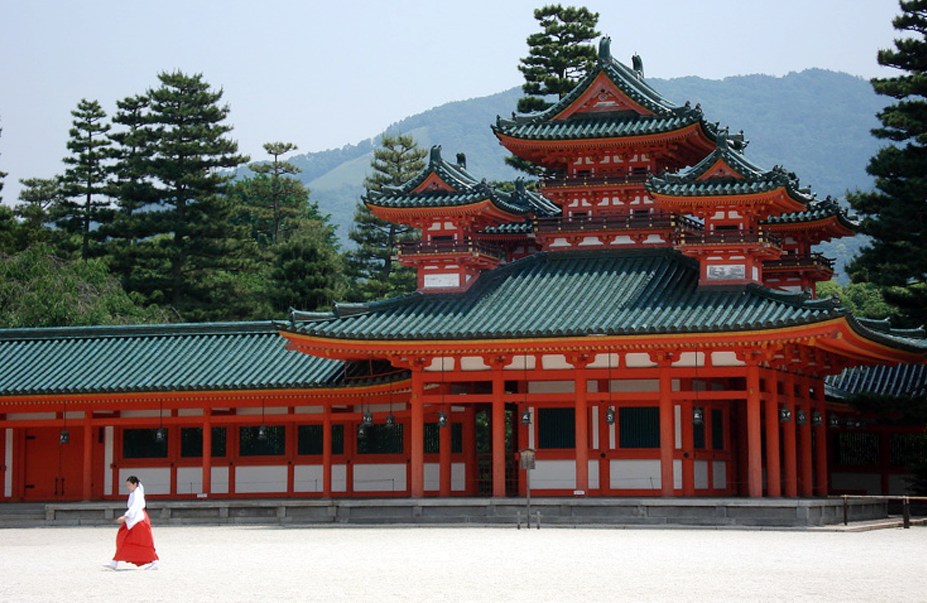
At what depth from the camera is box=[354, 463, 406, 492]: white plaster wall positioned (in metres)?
37.7

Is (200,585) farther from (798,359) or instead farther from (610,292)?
(798,359)

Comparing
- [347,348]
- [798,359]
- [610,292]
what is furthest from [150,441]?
[798,359]

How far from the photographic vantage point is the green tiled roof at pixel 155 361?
3722cm

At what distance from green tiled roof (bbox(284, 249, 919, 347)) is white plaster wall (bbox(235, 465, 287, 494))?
4.98 metres

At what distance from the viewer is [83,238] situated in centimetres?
7025

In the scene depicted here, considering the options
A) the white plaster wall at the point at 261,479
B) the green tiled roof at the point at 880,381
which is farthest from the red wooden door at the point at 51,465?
the green tiled roof at the point at 880,381

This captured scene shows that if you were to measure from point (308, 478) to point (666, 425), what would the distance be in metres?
10.7

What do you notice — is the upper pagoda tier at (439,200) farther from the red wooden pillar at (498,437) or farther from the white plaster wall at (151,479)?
the white plaster wall at (151,479)

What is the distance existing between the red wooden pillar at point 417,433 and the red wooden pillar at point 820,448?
10773mm

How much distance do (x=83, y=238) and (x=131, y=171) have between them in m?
4.76

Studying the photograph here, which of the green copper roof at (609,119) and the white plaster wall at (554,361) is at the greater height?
the green copper roof at (609,119)

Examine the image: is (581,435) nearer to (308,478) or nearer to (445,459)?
(445,459)

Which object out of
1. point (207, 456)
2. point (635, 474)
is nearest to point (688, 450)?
point (635, 474)

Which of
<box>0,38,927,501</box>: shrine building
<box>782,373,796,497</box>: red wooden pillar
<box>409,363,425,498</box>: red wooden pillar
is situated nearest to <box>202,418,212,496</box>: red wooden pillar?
<box>0,38,927,501</box>: shrine building
